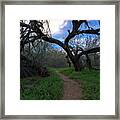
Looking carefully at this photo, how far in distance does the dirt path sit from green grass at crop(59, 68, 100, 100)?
0.9 inches

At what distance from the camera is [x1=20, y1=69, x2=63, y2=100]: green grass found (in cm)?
229

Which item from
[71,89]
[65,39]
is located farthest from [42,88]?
[65,39]

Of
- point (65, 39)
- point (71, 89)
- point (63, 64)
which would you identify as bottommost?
point (71, 89)

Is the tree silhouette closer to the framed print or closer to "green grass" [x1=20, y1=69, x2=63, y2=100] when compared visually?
the framed print

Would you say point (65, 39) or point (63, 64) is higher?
point (65, 39)

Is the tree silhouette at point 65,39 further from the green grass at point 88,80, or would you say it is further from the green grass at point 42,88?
the green grass at point 42,88

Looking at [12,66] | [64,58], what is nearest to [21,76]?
[12,66]

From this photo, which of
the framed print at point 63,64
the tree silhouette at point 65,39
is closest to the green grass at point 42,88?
the framed print at point 63,64

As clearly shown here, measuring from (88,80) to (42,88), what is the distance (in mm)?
264

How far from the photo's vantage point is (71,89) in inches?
90.3

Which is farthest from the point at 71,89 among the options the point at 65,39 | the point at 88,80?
the point at 65,39

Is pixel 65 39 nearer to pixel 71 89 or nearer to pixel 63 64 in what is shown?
pixel 63 64

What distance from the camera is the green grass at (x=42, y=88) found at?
7.50 feet

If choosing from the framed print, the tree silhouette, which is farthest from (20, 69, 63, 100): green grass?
the tree silhouette
